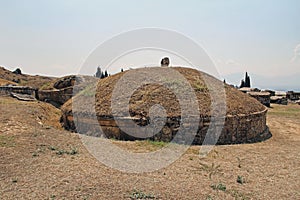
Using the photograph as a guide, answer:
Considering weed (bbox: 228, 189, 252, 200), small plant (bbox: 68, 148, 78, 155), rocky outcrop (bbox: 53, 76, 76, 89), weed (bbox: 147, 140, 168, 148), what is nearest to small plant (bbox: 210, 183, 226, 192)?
weed (bbox: 228, 189, 252, 200)

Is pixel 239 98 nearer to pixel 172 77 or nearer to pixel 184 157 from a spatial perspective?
pixel 172 77

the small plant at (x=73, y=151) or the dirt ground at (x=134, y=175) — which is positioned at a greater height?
the small plant at (x=73, y=151)

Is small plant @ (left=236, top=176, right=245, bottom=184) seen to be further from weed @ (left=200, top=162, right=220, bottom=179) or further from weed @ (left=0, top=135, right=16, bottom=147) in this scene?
weed @ (left=0, top=135, right=16, bottom=147)

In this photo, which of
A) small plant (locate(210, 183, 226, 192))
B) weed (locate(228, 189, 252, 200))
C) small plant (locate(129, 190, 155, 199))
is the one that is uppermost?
small plant (locate(129, 190, 155, 199))

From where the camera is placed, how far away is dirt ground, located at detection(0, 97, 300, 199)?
4.70 metres

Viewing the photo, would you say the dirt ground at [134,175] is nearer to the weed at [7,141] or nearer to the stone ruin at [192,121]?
the weed at [7,141]

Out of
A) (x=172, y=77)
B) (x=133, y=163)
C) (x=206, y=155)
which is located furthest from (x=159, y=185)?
(x=172, y=77)

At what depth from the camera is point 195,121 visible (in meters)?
9.04

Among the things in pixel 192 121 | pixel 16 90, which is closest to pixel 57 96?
pixel 16 90

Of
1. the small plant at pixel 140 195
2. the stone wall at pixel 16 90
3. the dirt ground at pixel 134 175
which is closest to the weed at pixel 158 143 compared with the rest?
the dirt ground at pixel 134 175

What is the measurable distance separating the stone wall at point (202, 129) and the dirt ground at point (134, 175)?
28.6 inches

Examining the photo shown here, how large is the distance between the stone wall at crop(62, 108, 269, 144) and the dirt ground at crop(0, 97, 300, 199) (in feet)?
2.39

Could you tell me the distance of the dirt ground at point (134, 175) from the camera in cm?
470

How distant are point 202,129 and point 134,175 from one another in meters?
4.15
